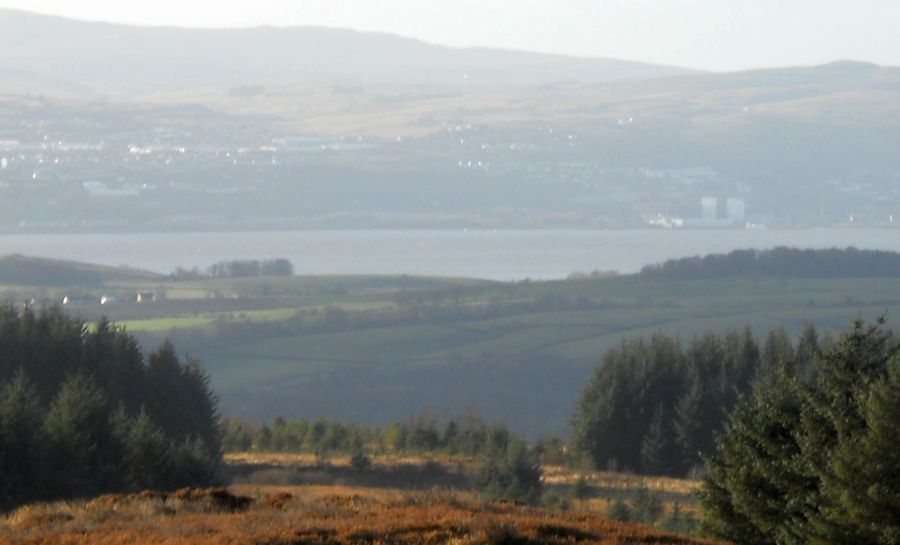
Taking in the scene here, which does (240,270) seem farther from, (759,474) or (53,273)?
(759,474)

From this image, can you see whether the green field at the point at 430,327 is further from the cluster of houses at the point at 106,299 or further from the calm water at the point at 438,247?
the calm water at the point at 438,247

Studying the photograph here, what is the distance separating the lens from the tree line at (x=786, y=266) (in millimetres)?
94625

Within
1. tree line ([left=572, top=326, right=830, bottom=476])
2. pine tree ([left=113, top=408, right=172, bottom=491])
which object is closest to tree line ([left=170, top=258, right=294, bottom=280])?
tree line ([left=572, top=326, right=830, bottom=476])

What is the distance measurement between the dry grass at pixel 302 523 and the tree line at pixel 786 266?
→ 76576 millimetres

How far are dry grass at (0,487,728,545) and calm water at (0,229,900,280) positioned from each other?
9466 centimetres

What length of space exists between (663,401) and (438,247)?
105126 millimetres

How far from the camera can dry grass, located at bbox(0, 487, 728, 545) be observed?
13.7 m

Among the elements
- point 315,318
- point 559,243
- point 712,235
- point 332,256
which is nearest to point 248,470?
point 315,318

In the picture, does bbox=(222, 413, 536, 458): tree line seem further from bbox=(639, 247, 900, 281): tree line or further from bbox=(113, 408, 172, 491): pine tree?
bbox=(639, 247, 900, 281): tree line

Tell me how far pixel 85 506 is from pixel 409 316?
207 feet

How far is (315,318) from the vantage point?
74438 millimetres

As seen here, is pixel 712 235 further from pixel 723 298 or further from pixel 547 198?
pixel 723 298

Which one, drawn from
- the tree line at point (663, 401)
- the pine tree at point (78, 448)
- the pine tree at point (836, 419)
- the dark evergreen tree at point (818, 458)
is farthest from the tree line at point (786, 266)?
the pine tree at point (836, 419)

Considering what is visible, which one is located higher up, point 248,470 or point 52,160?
point 52,160
